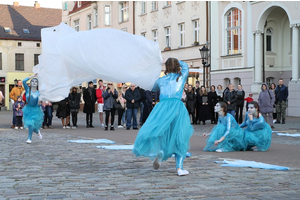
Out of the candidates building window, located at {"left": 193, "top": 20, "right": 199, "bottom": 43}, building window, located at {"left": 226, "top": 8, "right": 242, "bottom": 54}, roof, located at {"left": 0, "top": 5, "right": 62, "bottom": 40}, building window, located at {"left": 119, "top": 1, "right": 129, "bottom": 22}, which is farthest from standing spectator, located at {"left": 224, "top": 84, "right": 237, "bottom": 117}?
roof, located at {"left": 0, "top": 5, "right": 62, "bottom": 40}

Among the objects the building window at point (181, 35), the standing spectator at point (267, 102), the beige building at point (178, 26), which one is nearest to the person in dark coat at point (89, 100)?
the standing spectator at point (267, 102)

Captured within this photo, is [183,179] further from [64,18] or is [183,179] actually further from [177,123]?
[64,18]

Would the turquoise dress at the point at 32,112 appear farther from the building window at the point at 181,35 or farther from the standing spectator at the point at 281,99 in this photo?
the building window at the point at 181,35

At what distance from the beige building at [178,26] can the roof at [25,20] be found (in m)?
29.0

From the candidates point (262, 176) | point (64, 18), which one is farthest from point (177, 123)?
point (64, 18)

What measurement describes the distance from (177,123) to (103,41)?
1803 mm

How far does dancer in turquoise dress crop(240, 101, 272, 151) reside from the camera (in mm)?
11336

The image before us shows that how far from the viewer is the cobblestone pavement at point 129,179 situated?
5.95m

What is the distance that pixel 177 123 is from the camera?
24.8 feet

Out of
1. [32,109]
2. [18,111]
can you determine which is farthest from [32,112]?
[18,111]

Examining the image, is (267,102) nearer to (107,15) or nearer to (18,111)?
(18,111)

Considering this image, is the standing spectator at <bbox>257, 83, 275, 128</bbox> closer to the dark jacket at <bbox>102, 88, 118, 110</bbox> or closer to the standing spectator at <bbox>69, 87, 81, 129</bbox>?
the dark jacket at <bbox>102, 88, 118, 110</bbox>

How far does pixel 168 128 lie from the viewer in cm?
755

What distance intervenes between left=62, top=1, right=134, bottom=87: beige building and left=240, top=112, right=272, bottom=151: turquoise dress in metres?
33.0
